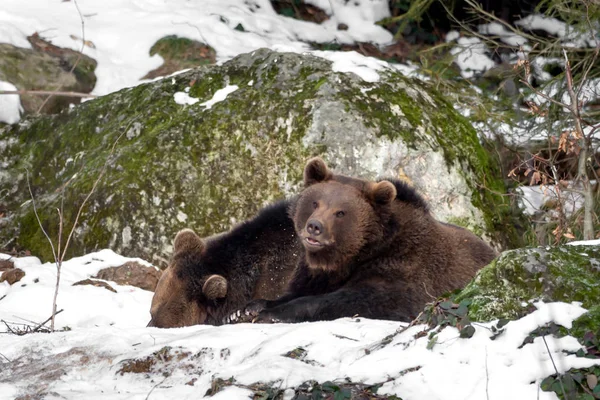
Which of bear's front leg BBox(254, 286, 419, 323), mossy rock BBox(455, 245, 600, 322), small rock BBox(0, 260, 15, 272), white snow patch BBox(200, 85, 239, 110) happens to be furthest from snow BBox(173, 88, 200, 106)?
mossy rock BBox(455, 245, 600, 322)

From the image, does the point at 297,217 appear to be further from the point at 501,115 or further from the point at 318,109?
the point at 501,115

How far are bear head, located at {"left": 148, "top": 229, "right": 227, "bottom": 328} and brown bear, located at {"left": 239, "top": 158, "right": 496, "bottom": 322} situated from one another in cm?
68

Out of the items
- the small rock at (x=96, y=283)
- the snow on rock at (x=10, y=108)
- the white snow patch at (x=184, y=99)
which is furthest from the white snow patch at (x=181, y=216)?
the snow on rock at (x=10, y=108)

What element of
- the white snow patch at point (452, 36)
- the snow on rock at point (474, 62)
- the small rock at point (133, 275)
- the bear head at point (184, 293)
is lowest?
the snow on rock at point (474, 62)

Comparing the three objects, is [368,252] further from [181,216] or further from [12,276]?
[12,276]

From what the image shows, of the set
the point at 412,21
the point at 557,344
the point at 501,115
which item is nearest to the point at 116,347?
the point at 557,344

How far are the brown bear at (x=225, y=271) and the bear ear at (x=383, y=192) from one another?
3.74ft

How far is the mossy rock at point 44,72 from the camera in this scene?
11320 millimetres

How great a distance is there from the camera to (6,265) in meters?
8.79

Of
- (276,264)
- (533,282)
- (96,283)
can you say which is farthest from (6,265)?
(533,282)

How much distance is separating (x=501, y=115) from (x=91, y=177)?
5.51 m

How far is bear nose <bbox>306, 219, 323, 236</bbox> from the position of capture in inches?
242

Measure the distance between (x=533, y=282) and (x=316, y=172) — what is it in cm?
289

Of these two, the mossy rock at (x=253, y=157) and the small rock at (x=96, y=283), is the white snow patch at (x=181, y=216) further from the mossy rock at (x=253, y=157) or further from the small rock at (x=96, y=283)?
the small rock at (x=96, y=283)
